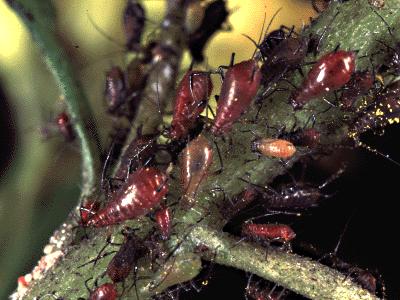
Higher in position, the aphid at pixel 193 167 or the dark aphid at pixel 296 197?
the aphid at pixel 193 167

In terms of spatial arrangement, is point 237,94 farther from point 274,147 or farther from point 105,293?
point 105,293

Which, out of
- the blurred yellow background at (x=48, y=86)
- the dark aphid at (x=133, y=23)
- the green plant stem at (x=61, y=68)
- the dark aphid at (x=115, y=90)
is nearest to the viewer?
the green plant stem at (x=61, y=68)

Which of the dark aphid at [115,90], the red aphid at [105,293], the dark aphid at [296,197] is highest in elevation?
the dark aphid at [115,90]

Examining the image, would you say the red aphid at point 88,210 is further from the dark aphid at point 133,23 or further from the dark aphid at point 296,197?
the dark aphid at point 133,23

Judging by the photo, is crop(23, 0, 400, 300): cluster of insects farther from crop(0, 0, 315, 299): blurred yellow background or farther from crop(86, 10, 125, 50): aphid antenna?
crop(86, 10, 125, 50): aphid antenna

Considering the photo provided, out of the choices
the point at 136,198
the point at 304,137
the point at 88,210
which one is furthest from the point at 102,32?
the point at 304,137

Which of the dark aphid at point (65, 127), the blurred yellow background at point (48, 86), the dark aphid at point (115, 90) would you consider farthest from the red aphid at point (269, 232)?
the dark aphid at point (65, 127)

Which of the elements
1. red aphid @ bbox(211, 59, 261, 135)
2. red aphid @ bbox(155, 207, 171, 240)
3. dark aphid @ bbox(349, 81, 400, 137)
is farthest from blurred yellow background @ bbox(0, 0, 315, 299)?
red aphid @ bbox(155, 207, 171, 240)

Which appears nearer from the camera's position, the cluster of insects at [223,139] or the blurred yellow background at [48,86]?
the cluster of insects at [223,139]
